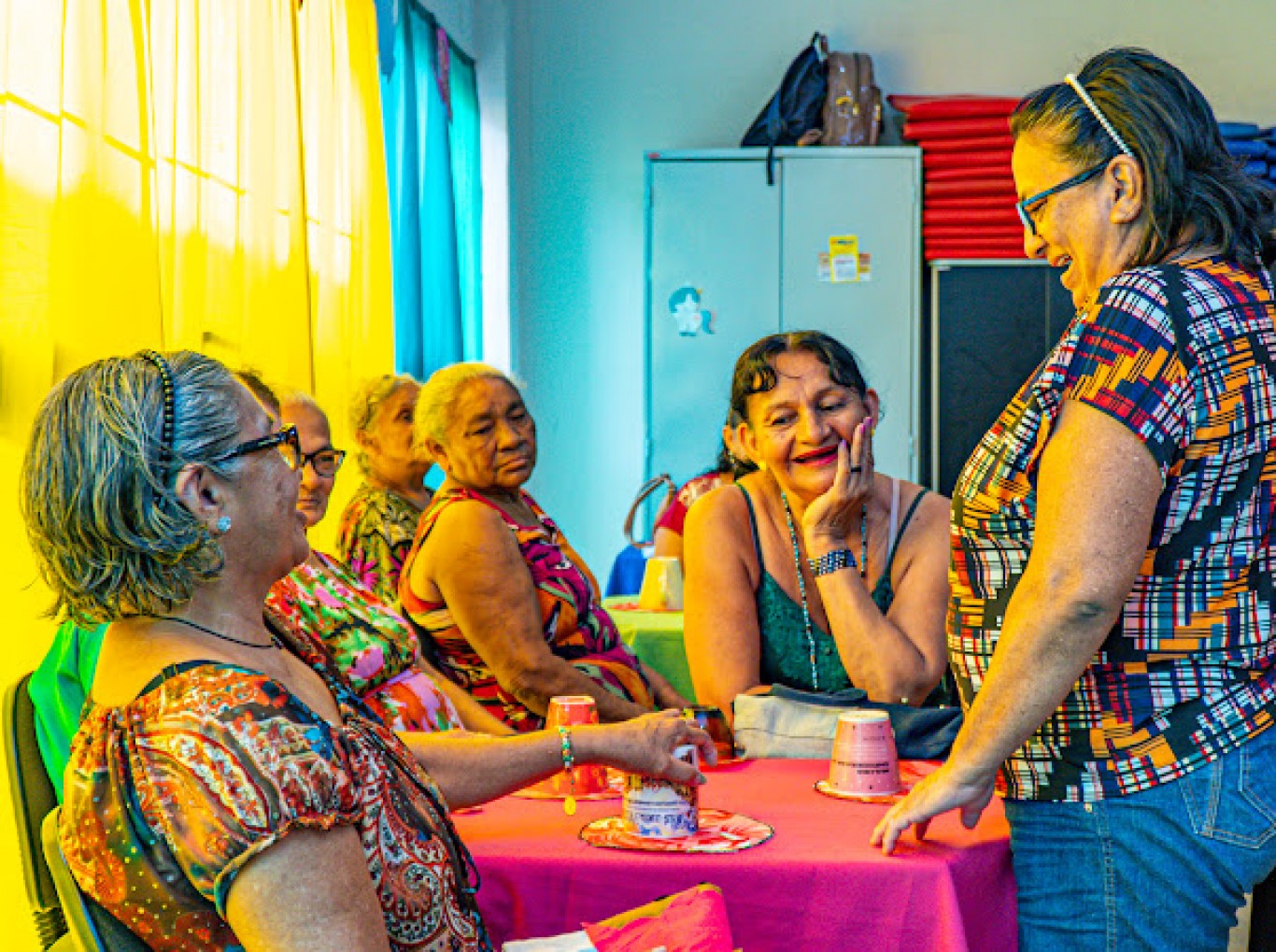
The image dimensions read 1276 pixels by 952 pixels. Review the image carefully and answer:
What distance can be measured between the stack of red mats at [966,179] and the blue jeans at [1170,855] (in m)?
4.32

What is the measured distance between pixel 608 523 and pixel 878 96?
2.30 metres

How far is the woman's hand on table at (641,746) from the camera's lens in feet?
5.08

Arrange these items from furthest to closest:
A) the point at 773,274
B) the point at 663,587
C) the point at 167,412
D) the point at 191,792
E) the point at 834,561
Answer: the point at 773,274
the point at 663,587
the point at 834,561
the point at 167,412
the point at 191,792

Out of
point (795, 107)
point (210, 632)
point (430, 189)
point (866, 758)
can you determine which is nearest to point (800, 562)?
point (866, 758)

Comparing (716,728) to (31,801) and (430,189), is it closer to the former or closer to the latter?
(31,801)

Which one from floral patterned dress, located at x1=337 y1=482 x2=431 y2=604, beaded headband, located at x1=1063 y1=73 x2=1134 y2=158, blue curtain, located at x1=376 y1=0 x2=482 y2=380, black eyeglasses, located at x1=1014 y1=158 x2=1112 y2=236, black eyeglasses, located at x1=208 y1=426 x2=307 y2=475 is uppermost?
blue curtain, located at x1=376 y1=0 x2=482 y2=380

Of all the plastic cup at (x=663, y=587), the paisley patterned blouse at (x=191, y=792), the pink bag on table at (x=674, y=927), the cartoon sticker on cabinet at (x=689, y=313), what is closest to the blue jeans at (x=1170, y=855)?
the pink bag on table at (x=674, y=927)

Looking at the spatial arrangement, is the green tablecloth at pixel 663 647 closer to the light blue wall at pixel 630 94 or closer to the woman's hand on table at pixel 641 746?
the woman's hand on table at pixel 641 746

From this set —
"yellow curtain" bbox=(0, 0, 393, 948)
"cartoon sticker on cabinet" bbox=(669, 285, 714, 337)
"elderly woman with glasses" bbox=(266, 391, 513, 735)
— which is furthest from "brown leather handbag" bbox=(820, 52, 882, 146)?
"elderly woman with glasses" bbox=(266, 391, 513, 735)

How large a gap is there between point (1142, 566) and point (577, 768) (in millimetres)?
799

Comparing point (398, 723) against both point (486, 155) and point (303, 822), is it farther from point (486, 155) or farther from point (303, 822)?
point (486, 155)

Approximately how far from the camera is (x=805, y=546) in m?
2.26

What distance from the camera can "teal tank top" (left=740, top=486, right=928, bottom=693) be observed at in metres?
2.22

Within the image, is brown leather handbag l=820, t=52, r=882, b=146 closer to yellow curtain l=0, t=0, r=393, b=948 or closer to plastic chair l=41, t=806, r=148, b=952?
yellow curtain l=0, t=0, r=393, b=948
